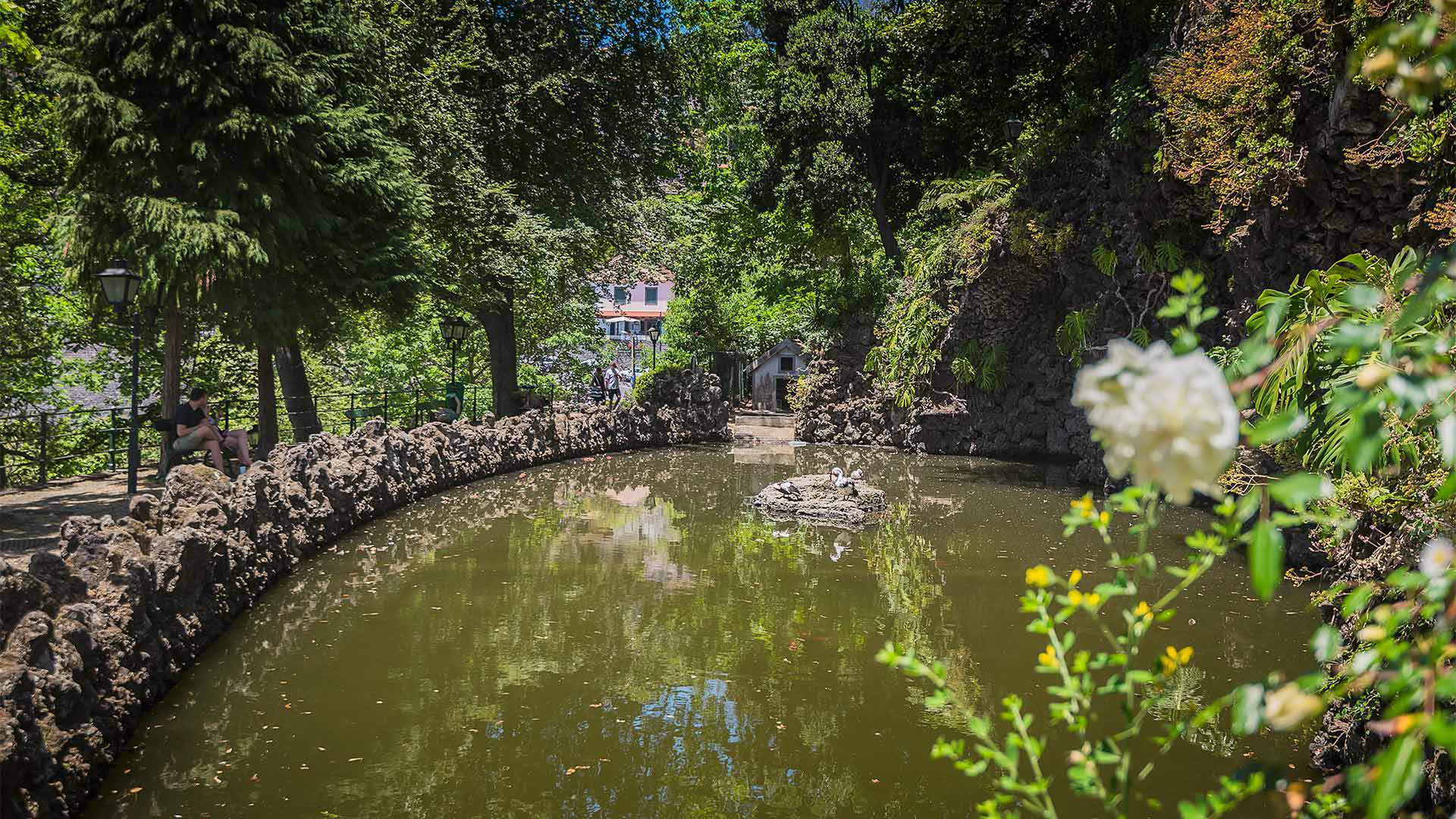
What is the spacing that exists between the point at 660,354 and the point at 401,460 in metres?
23.7

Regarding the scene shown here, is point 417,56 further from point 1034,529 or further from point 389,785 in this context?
point 389,785

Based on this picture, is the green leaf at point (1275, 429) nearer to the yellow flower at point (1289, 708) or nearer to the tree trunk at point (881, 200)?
the yellow flower at point (1289, 708)

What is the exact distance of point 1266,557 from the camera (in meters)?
1.42

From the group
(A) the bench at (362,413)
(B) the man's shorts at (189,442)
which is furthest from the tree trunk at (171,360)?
(A) the bench at (362,413)

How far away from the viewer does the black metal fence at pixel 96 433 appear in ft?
51.0

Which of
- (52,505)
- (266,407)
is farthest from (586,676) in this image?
(266,407)

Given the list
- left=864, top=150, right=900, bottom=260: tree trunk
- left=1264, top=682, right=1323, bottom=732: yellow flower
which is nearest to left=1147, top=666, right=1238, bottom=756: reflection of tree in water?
left=1264, top=682, right=1323, bottom=732: yellow flower

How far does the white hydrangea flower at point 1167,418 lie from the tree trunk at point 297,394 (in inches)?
648

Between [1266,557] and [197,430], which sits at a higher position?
[1266,557]

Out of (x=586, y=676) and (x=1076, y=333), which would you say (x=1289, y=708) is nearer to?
(x=586, y=676)

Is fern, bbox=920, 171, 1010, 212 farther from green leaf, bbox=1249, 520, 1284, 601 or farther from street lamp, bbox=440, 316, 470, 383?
green leaf, bbox=1249, 520, 1284, 601

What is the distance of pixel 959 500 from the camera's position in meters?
15.8

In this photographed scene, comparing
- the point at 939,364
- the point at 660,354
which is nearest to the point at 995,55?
the point at 939,364

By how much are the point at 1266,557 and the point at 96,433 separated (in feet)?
69.1
